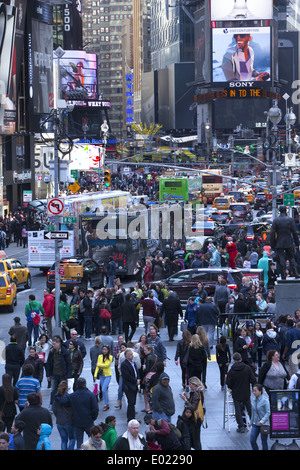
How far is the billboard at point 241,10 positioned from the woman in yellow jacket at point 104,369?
13951 centimetres

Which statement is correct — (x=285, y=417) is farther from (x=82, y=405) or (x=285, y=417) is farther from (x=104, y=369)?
(x=104, y=369)

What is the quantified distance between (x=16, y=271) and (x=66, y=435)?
22.6 m

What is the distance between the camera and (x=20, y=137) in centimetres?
8269

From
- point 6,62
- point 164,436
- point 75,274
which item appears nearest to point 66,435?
point 164,436

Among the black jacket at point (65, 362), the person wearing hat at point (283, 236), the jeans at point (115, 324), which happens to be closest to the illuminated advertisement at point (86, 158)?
the jeans at point (115, 324)

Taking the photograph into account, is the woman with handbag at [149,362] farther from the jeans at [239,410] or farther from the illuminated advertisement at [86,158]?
the illuminated advertisement at [86,158]

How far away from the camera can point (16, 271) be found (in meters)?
37.8

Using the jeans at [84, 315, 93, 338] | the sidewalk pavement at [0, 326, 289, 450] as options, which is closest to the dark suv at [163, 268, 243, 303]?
Result: the jeans at [84, 315, 93, 338]

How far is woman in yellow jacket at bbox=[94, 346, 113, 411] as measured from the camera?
18750mm

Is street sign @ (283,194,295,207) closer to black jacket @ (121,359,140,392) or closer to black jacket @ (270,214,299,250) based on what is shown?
black jacket @ (270,214,299,250)

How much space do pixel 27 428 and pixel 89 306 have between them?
1267 cm

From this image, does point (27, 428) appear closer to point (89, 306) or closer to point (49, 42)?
point (89, 306)

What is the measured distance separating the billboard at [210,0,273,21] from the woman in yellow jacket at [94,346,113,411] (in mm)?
139514
